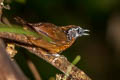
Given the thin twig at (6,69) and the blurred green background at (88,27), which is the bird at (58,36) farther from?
the blurred green background at (88,27)

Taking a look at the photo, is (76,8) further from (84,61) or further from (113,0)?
(84,61)

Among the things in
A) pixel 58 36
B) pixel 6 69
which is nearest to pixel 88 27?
pixel 58 36

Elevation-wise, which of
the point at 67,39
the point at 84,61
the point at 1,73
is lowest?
the point at 84,61

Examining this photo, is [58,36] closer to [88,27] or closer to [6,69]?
[6,69]

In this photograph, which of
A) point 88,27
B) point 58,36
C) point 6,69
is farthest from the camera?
point 88,27

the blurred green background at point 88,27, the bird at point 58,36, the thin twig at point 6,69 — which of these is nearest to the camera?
the thin twig at point 6,69

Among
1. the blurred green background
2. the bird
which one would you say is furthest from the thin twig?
the blurred green background

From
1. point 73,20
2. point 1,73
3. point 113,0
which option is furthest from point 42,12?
point 1,73

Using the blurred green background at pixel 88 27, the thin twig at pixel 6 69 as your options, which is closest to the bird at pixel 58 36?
the thin twig at pixel 6 69
